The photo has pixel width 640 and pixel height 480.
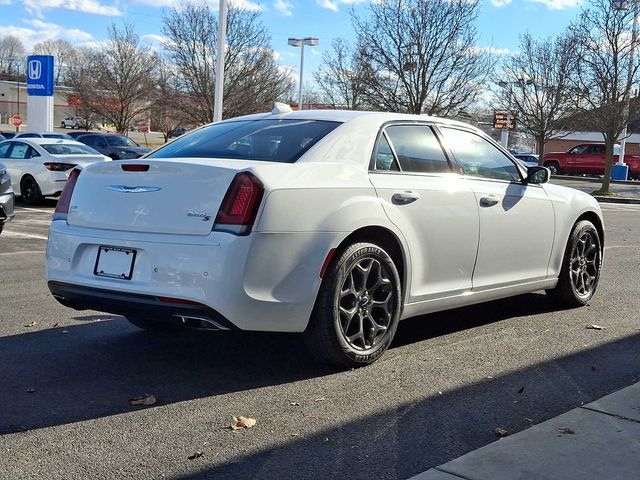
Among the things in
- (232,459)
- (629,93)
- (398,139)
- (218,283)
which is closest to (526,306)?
(398,139)

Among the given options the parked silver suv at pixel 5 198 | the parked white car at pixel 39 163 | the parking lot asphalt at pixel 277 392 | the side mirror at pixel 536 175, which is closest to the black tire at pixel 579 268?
the parking lot asphalt at pixel 277 392

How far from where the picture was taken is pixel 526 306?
6.88 metres

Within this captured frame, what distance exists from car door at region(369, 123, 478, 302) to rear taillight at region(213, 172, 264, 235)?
0.93m

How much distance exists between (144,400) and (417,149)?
2.51m

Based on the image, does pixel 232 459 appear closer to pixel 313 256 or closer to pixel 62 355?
pixel 313 256

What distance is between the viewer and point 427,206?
5031 millimetres

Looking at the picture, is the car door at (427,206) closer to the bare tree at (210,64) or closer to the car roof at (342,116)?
the car roof at (342,116)

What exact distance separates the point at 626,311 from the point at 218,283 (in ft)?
13.8

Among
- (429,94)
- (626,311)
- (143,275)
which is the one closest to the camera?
(143,275)

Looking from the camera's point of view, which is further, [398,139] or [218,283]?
[398,139]

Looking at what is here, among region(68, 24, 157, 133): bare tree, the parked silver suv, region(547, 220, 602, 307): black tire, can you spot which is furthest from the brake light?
region(68, 24, 157, 133): bare tree

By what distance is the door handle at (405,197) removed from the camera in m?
4.82

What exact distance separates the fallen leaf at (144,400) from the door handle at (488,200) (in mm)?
2713

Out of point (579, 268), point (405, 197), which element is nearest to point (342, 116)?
point (405, 197)
